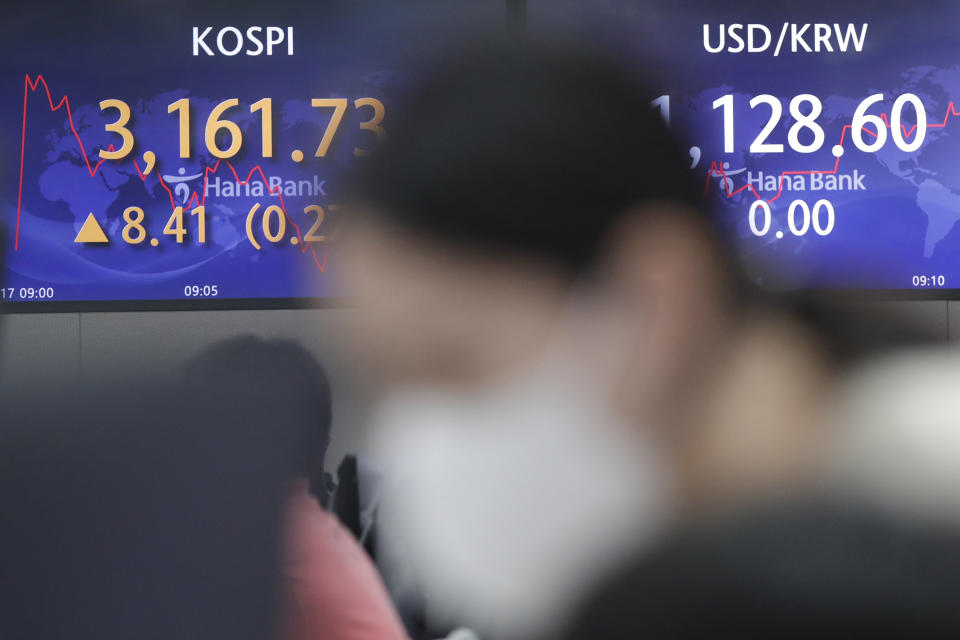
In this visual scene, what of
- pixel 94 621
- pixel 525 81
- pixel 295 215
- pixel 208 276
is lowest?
pixel 94 621

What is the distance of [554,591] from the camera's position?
431 millimetres

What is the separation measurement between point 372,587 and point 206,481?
12cm

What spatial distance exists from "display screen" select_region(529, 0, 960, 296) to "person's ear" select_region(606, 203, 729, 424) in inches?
81.1

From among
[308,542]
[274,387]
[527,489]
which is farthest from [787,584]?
[274,387]

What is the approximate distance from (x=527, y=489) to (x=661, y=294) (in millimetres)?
116

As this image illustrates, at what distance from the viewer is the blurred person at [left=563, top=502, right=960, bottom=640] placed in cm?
41

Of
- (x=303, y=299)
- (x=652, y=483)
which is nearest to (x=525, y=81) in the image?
(x=652, y=483)

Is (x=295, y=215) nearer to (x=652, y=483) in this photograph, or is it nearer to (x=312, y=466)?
(x=312, y=466)

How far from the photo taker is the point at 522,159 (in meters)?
0.40

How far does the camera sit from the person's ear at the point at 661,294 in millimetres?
413
